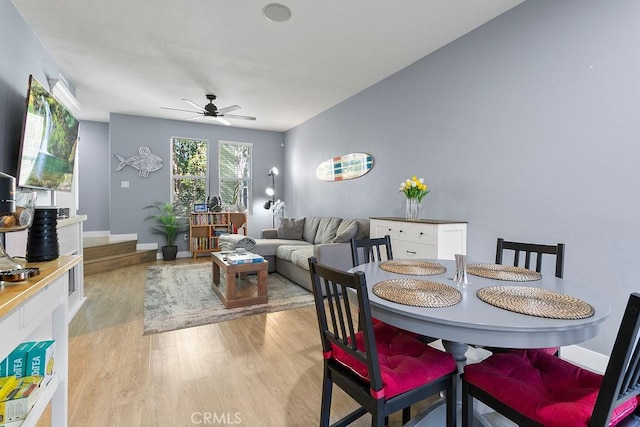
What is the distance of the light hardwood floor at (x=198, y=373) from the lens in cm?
166

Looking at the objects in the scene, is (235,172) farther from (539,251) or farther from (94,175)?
(539,251)

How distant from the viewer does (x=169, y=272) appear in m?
4.87

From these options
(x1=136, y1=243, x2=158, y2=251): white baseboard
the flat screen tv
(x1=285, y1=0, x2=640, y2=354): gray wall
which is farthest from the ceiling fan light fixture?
(x1=136, y1=243, x2=158, y2=251): white baseboard

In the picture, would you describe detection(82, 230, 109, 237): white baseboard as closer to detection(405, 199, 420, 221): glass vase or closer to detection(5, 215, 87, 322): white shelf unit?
detection(5, 215, 87, 322): white shelf unit

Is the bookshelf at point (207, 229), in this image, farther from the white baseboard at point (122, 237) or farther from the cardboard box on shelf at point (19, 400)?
the cardboard box on shelf at point (19, 400)

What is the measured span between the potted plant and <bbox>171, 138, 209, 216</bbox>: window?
211mm

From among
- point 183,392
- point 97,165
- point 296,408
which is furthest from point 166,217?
point 296,408

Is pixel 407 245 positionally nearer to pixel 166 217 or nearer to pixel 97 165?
pixel 166 217

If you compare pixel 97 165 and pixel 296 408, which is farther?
pixel 97 165

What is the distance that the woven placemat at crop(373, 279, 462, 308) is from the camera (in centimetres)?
119

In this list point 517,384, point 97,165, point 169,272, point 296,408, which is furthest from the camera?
point 97,165

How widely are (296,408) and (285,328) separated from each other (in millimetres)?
1083

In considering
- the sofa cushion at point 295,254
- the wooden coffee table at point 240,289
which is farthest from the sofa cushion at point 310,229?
the wooden coffee table at point 240,289

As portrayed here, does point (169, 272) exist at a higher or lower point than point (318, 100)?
lower
